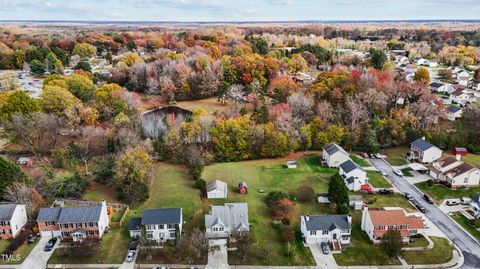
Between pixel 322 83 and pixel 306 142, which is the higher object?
pixel 322 83

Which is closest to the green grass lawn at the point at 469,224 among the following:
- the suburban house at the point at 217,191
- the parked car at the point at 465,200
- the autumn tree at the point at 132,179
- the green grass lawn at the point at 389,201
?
the parked car at the point at 465,200

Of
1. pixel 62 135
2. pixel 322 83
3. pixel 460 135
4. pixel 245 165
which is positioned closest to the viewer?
pixel 245 165

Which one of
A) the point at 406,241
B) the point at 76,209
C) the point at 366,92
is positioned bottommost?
the point at 406,241

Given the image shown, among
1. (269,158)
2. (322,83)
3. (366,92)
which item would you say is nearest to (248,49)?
(322,83)

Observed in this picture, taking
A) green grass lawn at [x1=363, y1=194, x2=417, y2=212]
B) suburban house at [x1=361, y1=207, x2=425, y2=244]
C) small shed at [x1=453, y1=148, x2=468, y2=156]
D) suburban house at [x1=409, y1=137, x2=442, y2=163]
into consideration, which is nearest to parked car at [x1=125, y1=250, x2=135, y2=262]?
suburban house at [x1=361, y1=207, x2=425, y2=244]

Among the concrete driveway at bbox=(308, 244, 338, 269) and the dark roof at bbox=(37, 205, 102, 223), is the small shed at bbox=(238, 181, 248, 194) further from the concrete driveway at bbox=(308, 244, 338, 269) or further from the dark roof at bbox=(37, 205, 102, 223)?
the dark roof at bbox=(37, 205, 102, 223)

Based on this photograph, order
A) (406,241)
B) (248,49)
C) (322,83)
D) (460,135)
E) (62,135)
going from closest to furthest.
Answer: (406,241), (460,135), (62,135), (322,83), (248,49)

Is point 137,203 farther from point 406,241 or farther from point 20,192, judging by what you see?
point 406,241

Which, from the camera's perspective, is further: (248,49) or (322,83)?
(248,49)
